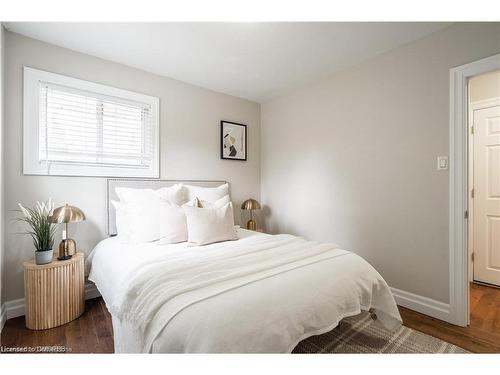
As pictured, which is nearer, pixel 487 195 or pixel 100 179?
pixel 100 179

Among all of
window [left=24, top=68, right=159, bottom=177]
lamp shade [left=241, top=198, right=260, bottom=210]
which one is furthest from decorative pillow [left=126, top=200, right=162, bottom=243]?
lamp shade [left=241, top=198, right=260, bottom=210]

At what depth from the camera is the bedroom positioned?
130 cm

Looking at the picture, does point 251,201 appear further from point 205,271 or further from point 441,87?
point 441,87

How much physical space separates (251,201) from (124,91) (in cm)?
205

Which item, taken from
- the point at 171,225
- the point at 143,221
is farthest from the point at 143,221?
the point at 171,225

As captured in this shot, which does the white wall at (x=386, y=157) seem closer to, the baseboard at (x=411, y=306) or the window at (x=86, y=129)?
the baseboard at (x=411, y=306)

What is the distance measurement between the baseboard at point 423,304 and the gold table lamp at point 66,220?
302 centimetres

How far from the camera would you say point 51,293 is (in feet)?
6.04

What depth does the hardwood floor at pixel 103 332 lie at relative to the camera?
1.64 m

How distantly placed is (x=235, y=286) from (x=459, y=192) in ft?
6.42

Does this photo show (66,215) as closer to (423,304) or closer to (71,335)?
(71,335)

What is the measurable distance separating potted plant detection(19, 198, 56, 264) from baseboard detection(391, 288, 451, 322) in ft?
10.3

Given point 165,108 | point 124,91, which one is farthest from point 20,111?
point 165,108

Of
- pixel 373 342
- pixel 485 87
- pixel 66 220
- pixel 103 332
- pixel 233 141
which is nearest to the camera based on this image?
pixel 373 342
